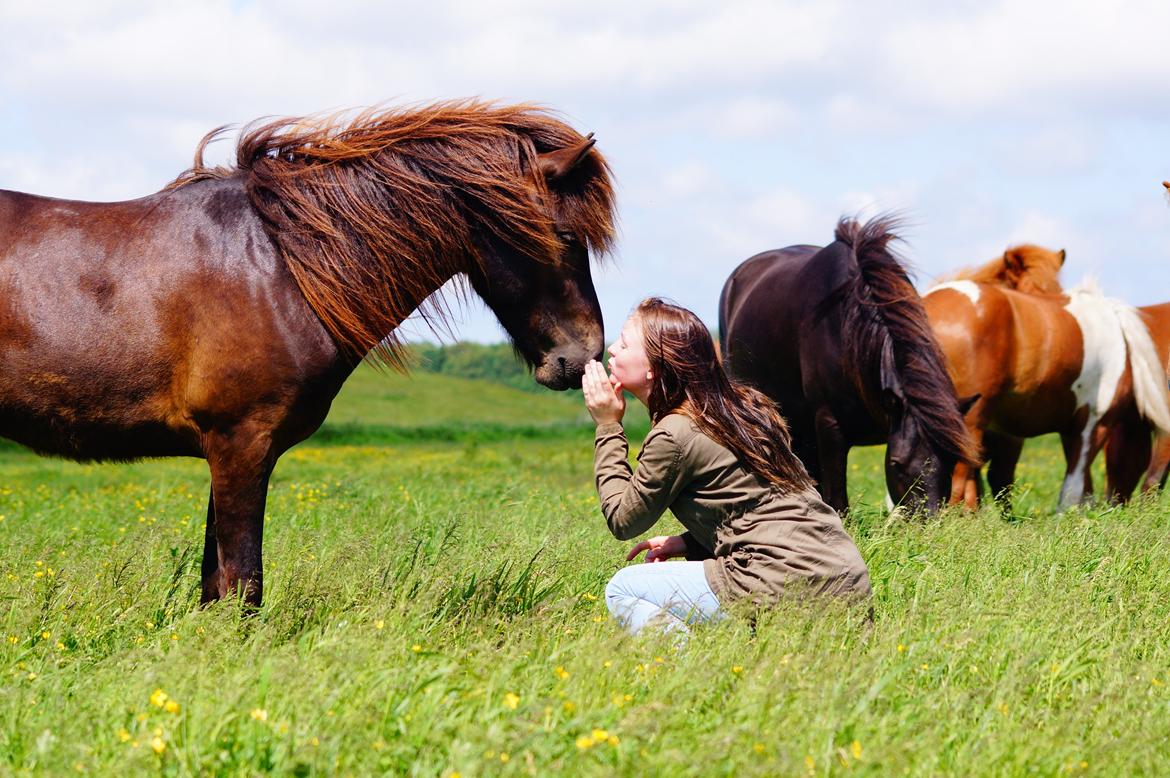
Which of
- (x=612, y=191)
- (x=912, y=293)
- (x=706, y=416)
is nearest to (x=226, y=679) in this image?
(x=706, y=416)

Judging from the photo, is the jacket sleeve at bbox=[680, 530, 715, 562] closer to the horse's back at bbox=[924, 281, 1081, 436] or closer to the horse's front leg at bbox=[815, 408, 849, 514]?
the horse's front leg at bbox=[815, 408, 849, 514]

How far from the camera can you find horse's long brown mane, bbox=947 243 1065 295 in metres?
11.5

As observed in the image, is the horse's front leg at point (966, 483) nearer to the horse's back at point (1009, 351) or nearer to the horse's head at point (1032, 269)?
the horse's back at point (1009, 351)

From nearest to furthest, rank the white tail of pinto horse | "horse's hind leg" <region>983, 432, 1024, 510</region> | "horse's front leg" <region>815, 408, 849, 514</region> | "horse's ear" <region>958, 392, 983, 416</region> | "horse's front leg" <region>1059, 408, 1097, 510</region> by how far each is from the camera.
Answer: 1. "horse's ear" <region>958, 392, 983, 416</region>
2. "horse's front leg" <region>815, 408, 849, 514</region>
3. "horse's front leg" <region>1059, 408, 1097, 510</region>
4. the white tail of pinto horse
5. "horse's hind leg" <region>983, 432, 1024, 510</region>

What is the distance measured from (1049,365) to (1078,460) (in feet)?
2.84

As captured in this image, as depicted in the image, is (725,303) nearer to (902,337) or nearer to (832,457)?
(832,457)

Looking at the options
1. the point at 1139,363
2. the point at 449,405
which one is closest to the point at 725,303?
the point at 1139,363

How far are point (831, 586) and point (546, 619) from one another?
101 cm

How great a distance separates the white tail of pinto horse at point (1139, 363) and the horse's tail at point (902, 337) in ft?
8.73

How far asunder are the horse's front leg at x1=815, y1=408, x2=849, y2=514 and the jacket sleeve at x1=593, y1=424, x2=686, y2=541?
13.4ft

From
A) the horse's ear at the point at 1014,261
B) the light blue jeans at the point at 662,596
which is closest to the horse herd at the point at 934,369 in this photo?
the horse's ear at the point at 1014,261

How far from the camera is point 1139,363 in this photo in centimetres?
931

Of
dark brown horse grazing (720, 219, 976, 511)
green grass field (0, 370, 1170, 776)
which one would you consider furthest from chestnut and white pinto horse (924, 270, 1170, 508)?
green grass field (0, 370, 1170, 776)

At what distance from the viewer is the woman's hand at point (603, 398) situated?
13.3 feet
